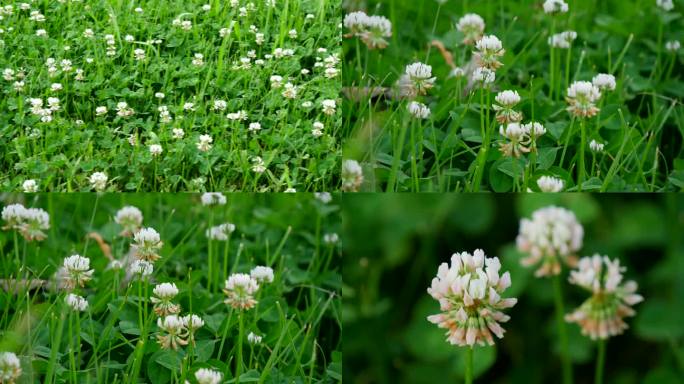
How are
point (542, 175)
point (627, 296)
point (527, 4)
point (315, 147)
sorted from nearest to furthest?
point (627, 296) → point (542, 175) → point (315, 147) → point (527, 4)

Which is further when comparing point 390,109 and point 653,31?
point 653,31

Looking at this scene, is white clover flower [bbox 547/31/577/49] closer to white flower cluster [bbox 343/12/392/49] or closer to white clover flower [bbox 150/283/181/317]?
white flower cluster [bbox 343/12/392/49]

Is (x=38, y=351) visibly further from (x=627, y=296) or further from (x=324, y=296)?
(x=627, y=296)

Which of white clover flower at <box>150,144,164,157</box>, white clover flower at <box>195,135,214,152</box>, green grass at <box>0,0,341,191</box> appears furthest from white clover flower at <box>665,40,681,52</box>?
white clover flower at <box>150,144,164,157</box>

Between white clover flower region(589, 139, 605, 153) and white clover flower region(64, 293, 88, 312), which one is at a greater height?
white clover flower region(589, 139, 605, 153)

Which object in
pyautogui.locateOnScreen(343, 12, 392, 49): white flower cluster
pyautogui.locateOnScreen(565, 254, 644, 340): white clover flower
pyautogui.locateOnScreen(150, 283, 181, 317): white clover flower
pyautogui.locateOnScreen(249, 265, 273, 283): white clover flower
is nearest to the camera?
pyautogui.locateOnScreen(565, 254, 644, 340): white clover flower

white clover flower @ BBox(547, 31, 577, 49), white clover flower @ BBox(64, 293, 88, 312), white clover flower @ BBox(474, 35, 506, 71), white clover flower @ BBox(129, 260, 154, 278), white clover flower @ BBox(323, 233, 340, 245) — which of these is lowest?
white clover flower @ BBox(64, 293, 88, 312)

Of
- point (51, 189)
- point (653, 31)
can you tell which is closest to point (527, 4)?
point (653, 31)
